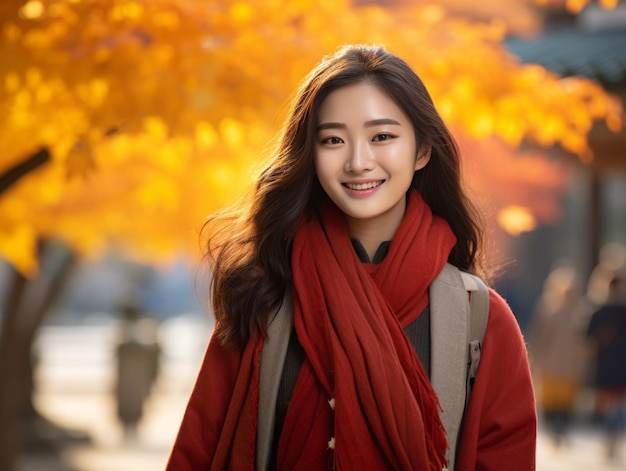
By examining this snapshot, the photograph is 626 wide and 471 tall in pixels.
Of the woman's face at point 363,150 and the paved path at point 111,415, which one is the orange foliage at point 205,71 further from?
the paved path at point 111,415

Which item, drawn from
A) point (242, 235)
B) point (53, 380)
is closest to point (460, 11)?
point (53, 380)

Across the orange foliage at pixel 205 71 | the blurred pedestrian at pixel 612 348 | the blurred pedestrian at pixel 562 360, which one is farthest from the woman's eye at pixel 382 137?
the blurred pedestrian at pixel 562 360

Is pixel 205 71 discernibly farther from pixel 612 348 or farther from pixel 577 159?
pixel 612 348

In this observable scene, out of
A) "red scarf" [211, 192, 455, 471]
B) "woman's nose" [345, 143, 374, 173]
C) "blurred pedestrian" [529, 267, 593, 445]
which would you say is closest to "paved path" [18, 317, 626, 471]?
"blurred pedestrian" [529, 267, 593, 445]

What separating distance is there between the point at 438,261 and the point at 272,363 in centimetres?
46

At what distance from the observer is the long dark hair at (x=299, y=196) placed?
2869 millimetres

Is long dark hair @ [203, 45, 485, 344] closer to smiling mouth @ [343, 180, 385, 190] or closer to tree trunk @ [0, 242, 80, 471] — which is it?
smiling mouth @ [343, 180, 385, 190]

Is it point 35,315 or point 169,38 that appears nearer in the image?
point 169,38

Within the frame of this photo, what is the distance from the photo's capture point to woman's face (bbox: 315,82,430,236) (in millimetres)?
2830

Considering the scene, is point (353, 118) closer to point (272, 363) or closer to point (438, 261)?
point (438, 261)

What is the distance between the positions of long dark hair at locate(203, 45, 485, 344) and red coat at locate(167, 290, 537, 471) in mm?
121

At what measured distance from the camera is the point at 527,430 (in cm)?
280

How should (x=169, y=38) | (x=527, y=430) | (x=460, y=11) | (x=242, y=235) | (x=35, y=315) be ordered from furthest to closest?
(x=460, y=11)
(x=35, y=315)
(x=169, y=38)
(x=242, y=235)
(x=527, y=430)

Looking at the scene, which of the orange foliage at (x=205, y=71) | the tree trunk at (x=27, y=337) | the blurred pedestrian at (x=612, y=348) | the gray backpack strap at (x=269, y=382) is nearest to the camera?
the gray backpack strap at (x=269, y=382)
